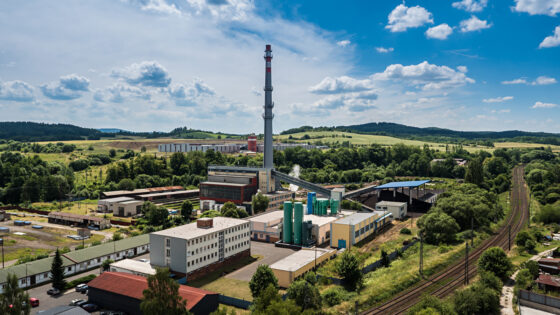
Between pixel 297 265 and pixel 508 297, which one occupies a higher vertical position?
pixel 297 265

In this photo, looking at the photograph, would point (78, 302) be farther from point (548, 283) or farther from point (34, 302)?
point (548, 283)

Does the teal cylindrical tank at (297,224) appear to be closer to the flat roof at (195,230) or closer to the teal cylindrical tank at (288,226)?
the teal cylindrical tank at (288,226)

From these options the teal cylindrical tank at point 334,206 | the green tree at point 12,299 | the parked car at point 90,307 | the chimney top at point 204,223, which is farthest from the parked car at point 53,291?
the teal cylindrical tank at point 334,206

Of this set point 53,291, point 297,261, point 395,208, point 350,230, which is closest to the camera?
point 53,291

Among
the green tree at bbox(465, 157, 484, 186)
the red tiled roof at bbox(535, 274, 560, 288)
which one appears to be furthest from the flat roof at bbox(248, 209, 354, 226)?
the green tree at bbox(465, 157, 484, 186)

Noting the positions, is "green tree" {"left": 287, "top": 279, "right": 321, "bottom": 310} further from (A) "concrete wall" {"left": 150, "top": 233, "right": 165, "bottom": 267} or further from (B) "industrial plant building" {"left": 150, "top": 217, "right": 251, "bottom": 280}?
(A) "concrete wall" {"left": 150, "top": 233, "right": 165, "bottom": 267}

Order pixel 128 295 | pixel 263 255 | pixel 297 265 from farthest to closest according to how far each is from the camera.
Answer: pixel 263 255, pixel 297 265, pixel 128 295

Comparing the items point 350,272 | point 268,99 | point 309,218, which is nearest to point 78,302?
point 350,272
